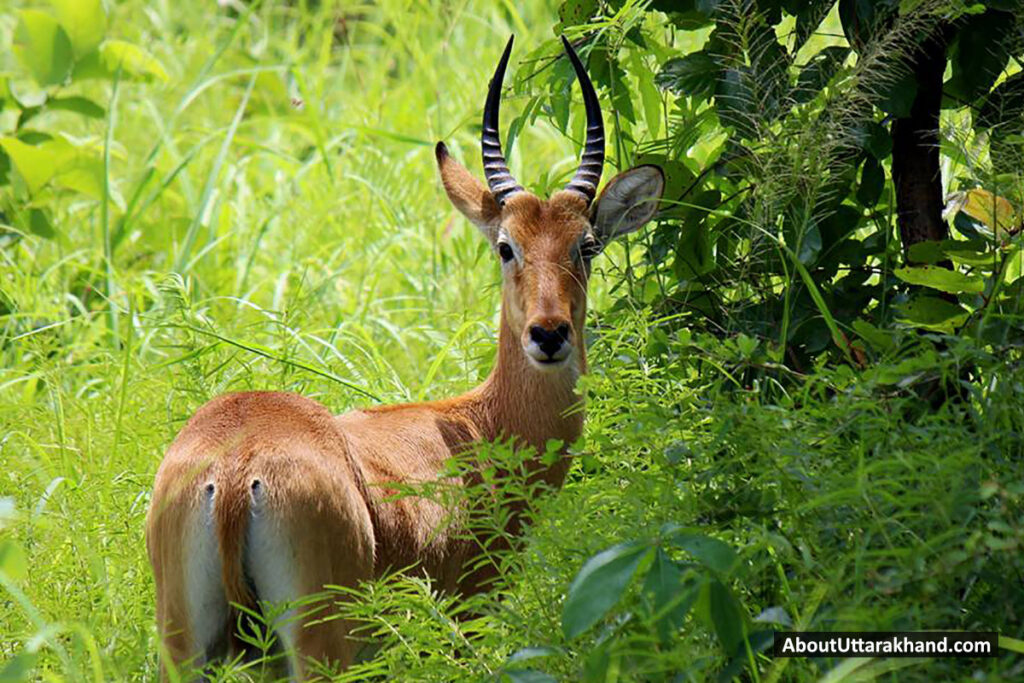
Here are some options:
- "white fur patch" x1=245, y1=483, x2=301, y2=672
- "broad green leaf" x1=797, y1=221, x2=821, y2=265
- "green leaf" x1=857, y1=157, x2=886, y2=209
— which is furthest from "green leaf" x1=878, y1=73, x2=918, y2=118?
"white fur patch" x1=245, y1=483, x2=301, y2=672

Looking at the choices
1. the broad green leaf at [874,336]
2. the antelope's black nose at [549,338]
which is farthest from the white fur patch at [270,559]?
the broad green leaf at [874,336]

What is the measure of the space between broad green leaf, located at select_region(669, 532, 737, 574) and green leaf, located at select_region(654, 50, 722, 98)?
6.51ft

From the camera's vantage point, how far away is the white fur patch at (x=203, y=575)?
123 inches

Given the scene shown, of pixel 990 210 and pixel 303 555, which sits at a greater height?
pixel 990 210

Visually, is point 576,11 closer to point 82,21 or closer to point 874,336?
point 874,336

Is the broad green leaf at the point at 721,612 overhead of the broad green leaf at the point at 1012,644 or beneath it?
overhead

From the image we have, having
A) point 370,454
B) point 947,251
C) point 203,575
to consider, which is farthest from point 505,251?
point 203,575

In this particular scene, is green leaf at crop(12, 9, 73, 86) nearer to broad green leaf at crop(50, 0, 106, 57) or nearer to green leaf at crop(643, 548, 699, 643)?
broad green leaf at crop(50, 0, 106, 57)

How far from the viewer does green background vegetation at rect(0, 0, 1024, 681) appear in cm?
267

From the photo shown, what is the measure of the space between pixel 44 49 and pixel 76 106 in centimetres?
28

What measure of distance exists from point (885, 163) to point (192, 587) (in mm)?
2557

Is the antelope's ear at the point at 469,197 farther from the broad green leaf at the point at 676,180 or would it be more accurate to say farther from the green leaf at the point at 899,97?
the green leaf at the point at 899,97

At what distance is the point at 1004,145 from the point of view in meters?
3.68

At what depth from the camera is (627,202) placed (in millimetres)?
4359
